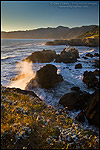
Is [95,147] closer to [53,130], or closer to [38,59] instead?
[53,130]

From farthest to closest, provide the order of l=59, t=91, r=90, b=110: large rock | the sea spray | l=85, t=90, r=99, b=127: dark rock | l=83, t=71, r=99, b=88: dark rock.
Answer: the sea spray, l=83, t=71, r=99, b=88: dark rock, l=59, t=91, r=90, b=110: large rock, l=85, t=90, r=99, b=127: dark rock

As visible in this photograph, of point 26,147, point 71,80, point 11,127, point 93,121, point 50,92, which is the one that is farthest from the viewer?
point 71,80

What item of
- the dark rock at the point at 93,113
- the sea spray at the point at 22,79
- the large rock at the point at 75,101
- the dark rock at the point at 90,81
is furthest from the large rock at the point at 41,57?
the dark rock at the point at 93,113

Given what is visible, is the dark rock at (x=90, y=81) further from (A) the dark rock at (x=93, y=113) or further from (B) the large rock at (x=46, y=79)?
(A) the dark rock at (x=93, y=113)

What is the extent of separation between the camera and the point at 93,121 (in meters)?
9.64

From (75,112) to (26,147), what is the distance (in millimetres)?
8448

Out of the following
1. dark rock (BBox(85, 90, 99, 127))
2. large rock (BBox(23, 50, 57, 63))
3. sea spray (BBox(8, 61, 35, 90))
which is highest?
large rock (BBox(23, 50, 57, 63))

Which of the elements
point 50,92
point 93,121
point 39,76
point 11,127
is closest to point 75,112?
point 93,121

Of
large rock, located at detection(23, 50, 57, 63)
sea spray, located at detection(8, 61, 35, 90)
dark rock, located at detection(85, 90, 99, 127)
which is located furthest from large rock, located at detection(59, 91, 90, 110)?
large rock, located at detection(23, 50, 57, 63)

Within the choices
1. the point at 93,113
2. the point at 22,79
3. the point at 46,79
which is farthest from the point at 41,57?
the point at 93,113

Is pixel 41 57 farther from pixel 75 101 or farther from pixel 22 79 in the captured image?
pixel 75 101

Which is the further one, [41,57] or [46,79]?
[41,57]

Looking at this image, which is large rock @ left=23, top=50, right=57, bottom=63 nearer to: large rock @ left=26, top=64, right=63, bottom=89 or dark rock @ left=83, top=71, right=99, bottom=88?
large rock @ left=26, top=64, right=63, bottom=89

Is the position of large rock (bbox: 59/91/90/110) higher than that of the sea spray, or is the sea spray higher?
the sea spray
